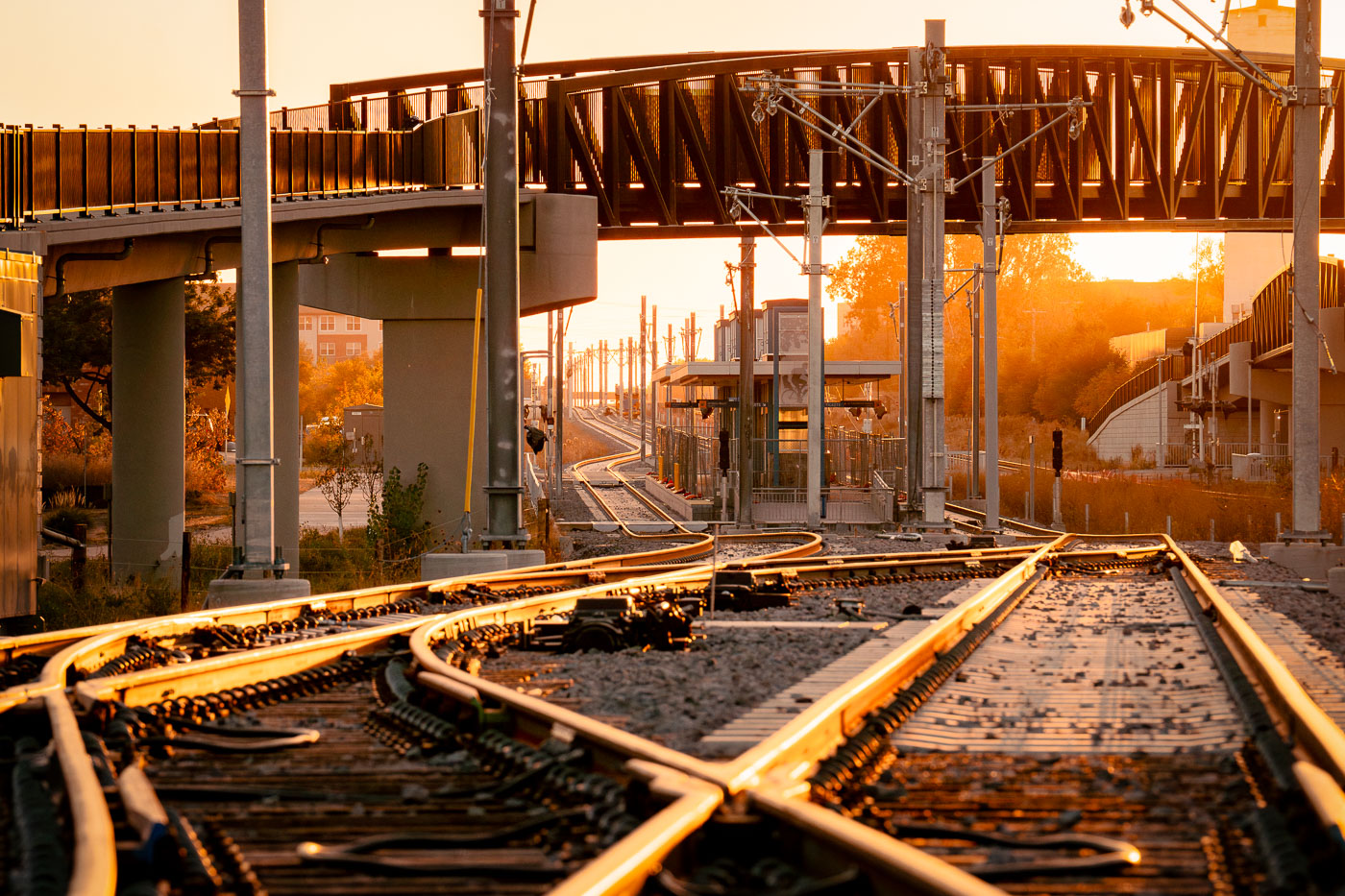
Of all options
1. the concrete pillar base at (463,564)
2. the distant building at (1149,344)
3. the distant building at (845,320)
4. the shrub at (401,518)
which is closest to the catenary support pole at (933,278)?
the shrub at (401,518)

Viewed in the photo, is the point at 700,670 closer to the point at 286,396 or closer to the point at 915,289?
the point at 915,289

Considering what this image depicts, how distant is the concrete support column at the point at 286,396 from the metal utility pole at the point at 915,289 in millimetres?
11370

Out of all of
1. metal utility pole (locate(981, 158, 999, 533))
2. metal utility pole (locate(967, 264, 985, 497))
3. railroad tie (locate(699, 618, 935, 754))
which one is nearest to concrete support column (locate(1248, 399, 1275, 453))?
metal utility pole (locate(967, 264, 985, 497))

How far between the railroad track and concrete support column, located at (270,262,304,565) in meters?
17.9

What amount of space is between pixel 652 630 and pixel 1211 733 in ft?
14.8

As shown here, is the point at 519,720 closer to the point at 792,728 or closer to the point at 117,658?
the point at 792,728

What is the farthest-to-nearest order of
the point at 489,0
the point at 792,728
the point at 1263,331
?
1. the point at 1263,331
2. the point at 489,0
3. the point at 792,728

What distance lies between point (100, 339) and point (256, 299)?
33.9 metres

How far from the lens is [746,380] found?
35.2m

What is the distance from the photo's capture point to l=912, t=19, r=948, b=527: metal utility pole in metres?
26.9

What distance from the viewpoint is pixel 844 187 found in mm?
39094

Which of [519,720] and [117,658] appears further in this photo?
[117,658]

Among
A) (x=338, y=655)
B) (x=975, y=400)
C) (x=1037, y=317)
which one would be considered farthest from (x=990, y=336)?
(x=1037, y=317)

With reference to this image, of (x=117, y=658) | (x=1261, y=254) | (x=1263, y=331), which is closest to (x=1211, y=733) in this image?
(x=117, y=658)
